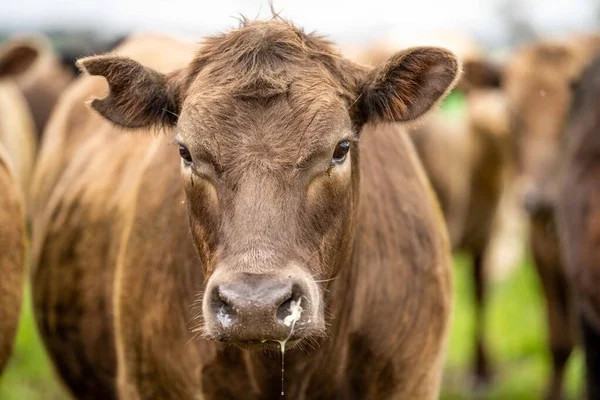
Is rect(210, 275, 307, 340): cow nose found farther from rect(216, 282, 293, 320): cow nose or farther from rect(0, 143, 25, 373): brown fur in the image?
rect(0, 143, 25, 373): brown fur

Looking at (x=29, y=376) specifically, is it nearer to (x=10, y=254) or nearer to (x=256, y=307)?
(x=10, y=254)

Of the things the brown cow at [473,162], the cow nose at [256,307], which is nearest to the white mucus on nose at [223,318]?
the cow nose at [256,307]

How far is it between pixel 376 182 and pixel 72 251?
2022mm

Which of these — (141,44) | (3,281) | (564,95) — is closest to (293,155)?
(3,281)

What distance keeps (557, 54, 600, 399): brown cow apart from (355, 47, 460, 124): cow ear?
76.9 inches

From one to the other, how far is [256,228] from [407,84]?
Result: 0.85m

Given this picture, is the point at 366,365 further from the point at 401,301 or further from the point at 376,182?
the point at 376,182

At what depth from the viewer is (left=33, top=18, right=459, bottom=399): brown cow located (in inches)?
143

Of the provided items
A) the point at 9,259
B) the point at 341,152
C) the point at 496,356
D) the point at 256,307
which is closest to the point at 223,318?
the point at 256,307

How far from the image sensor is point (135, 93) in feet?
13.7

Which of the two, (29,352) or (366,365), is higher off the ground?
(366,365)

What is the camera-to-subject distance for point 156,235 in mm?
4688

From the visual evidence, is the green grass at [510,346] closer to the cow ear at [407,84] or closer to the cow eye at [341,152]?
the cow ear at [407,84]

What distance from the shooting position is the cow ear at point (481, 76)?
9.59m
